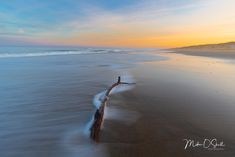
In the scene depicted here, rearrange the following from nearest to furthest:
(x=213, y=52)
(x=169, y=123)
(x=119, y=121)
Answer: (x=169, y=123) → (x=119, y=121) → (x=213, y=52)

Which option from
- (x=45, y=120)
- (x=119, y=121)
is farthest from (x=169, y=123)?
(x=45, y=120)

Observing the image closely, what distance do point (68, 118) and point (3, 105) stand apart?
84.0 inches

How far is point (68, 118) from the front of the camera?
4.84 meters

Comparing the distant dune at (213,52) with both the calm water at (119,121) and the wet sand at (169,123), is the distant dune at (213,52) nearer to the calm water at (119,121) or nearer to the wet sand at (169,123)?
the wet sand at (169,123)

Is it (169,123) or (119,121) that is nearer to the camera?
(169,123)

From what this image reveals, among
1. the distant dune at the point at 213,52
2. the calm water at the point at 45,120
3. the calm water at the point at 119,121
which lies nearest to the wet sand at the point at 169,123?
the calm water at the point at 119,121

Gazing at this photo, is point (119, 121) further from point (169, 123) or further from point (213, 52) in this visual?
point (213, 52)

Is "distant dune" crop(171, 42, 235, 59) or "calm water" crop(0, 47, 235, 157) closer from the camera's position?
"calm water" crop(0, 47, 235, 157)

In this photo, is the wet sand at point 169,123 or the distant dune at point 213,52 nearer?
the wet sand at point 169,123

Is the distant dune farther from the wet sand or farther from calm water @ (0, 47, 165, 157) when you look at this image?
calm water @ (0, 47, 165, 157)

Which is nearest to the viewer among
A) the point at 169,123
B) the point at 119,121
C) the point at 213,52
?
the point at 169,123

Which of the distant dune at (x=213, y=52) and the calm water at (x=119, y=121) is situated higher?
the distant dune at (x=213, y=52)

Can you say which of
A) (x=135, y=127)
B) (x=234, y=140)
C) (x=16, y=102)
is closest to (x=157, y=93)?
(x=135, y=127)

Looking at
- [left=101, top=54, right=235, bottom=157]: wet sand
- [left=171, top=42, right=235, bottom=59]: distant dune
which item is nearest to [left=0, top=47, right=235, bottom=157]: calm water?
[left=101, top=54, right=235, bottom=157]: wet sand
